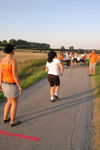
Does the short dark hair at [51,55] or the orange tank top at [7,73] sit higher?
the short dark hair at [51,55]

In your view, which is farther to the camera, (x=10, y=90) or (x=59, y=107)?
(x=59, y=107)

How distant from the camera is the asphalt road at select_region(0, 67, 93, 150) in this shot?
300 centimetres

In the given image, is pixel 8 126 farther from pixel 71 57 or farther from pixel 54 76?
pixel 71 57

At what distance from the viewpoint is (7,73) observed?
3.44 metres

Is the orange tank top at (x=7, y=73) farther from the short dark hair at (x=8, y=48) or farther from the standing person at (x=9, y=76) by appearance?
the short dark hair at (x=8, y=48)

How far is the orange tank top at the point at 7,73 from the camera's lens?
11.0ft

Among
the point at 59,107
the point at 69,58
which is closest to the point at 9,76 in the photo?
the point at 59,107

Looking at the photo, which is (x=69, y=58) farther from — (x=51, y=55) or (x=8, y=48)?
(x=8, y=48)

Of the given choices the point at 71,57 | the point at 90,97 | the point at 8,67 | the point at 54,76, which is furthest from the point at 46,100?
the point at 71,57

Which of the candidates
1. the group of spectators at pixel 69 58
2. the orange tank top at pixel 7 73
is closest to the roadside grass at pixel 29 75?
the orange tank top at pixel 7 73

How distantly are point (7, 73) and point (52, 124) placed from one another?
173 centimetres

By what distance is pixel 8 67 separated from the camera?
3348mm

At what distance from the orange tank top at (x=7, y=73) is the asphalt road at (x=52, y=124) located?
3.96 feet

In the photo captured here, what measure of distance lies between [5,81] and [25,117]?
1.36 m
